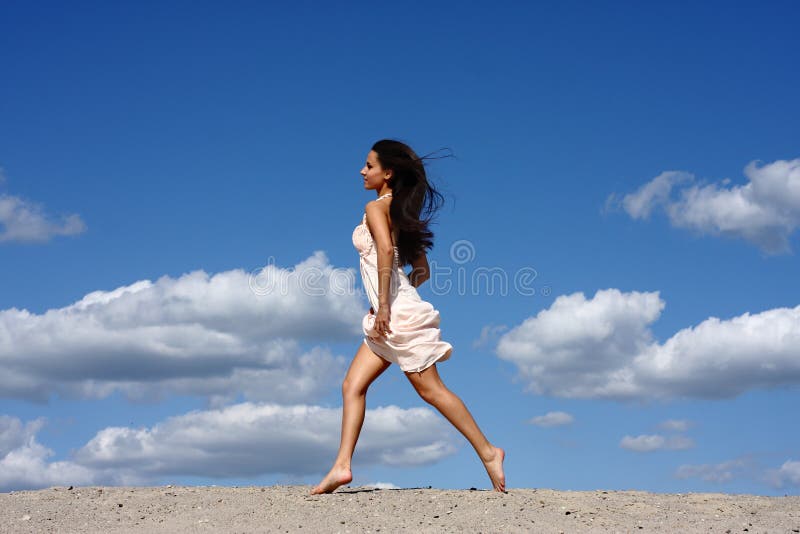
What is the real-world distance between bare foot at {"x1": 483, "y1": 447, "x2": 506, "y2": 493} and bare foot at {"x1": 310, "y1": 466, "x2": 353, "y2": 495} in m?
1.31

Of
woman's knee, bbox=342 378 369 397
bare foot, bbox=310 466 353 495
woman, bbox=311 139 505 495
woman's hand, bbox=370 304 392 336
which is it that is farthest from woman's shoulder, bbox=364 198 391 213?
bare foot, bbox=310 466 353 495

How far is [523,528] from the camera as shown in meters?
6.89

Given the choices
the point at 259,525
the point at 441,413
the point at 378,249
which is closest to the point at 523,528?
the point at 441,413

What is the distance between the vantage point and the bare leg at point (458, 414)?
811 cm

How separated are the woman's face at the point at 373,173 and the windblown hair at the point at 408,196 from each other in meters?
0.04

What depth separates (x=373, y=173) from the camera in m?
8.50

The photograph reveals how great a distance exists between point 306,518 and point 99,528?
1825mm

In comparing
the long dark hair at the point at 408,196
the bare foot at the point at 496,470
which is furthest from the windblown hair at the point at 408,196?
the bare foot at the point at 496,470

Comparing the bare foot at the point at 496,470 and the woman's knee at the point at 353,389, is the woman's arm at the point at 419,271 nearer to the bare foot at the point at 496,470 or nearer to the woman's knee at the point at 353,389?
the woman's knee at the point at 353,389

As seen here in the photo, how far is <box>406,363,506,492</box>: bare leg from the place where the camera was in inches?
319

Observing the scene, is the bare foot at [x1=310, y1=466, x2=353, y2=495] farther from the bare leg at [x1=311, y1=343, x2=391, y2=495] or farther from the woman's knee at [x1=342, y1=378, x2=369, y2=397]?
the woman's knee at [x1=342, y1=378, x2=369, y2=397]

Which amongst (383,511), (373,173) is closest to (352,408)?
(383,511)

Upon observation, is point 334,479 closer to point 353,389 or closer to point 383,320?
point 353,389

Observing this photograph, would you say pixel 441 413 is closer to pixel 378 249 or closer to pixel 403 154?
pixel 378 249
